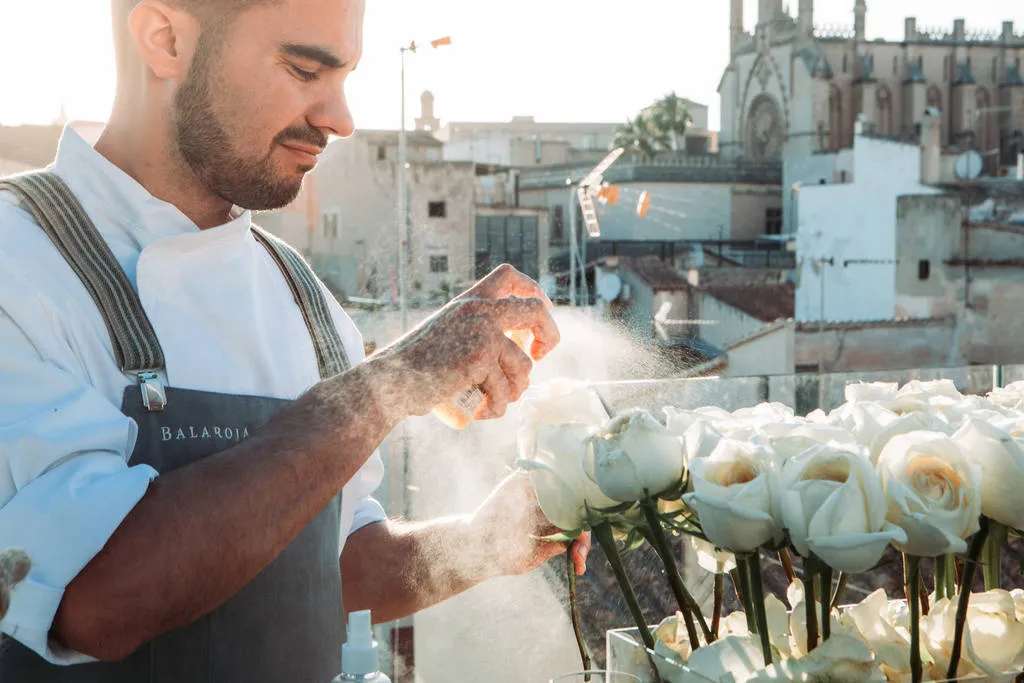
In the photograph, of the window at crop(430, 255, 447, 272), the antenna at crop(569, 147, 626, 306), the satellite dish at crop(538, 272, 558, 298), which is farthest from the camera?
the window at crop(430, 255, 447, 272)

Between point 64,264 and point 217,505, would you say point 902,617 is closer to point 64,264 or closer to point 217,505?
point 217,505

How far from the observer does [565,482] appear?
4.37 feet

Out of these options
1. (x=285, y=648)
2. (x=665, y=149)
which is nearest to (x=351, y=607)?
(x=285, y=648)

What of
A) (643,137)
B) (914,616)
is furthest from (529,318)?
(643,137)

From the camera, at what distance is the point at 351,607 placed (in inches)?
84.0

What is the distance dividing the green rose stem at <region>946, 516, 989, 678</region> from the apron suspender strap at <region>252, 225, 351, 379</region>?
3.67 ft

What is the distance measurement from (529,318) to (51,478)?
0.66 m

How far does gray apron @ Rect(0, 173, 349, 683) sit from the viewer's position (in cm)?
164

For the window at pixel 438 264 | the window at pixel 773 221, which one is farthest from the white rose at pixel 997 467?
the window at pixel 773 221

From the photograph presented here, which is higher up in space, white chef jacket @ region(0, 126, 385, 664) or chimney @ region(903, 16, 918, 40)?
chimney @ region(903, 16, 918, 40)

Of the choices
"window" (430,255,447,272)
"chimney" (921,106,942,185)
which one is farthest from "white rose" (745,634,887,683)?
"window" (430,255,447,272)

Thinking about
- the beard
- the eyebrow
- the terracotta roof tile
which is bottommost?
the terracotta roof tile

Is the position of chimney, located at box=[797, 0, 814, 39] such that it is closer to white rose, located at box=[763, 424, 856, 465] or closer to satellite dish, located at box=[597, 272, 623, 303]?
satellite dish, located at box=[597, 272, 623, 303]

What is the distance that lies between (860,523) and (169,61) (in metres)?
1.18
